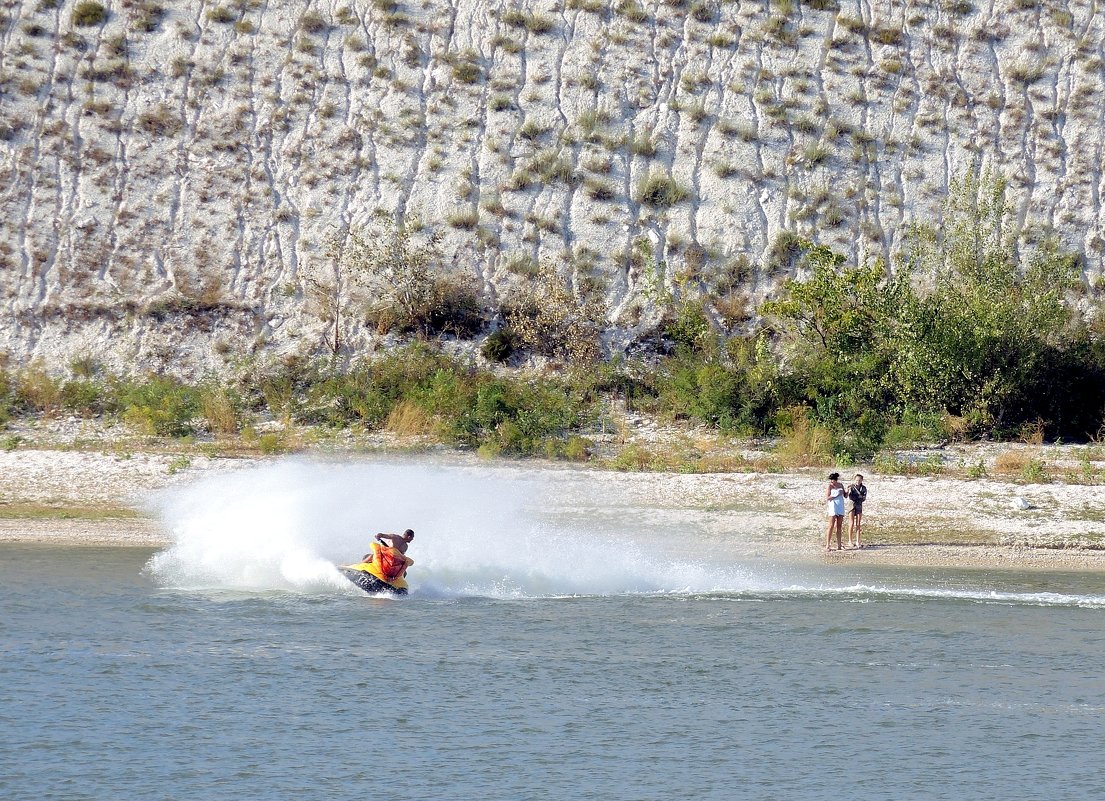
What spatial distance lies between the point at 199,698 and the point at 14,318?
71.6 ft

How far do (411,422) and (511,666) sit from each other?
1278 centimetres

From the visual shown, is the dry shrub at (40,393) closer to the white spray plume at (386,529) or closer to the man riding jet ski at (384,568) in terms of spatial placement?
the white spray plume at (386,529)

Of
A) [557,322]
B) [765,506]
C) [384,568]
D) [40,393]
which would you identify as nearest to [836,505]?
[765,506]

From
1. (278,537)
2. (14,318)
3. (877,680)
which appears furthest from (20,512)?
(877,680)

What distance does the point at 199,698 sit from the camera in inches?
605

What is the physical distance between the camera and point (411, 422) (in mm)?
28719

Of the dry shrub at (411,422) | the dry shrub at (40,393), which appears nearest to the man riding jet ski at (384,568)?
the dry shrub at (411,422)

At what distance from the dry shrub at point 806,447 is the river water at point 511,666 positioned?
5078 mm

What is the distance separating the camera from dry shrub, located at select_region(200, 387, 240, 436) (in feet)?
93.6

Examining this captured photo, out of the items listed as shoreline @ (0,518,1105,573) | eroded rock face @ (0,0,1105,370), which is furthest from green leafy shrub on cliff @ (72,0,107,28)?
shoreline @ (0,518,1105,573)

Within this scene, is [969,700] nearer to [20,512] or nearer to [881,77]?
[20,512]

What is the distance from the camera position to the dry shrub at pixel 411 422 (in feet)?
93.8

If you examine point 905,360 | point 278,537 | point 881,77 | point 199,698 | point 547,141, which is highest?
point 881,77

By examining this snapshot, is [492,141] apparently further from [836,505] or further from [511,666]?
[511,666]
